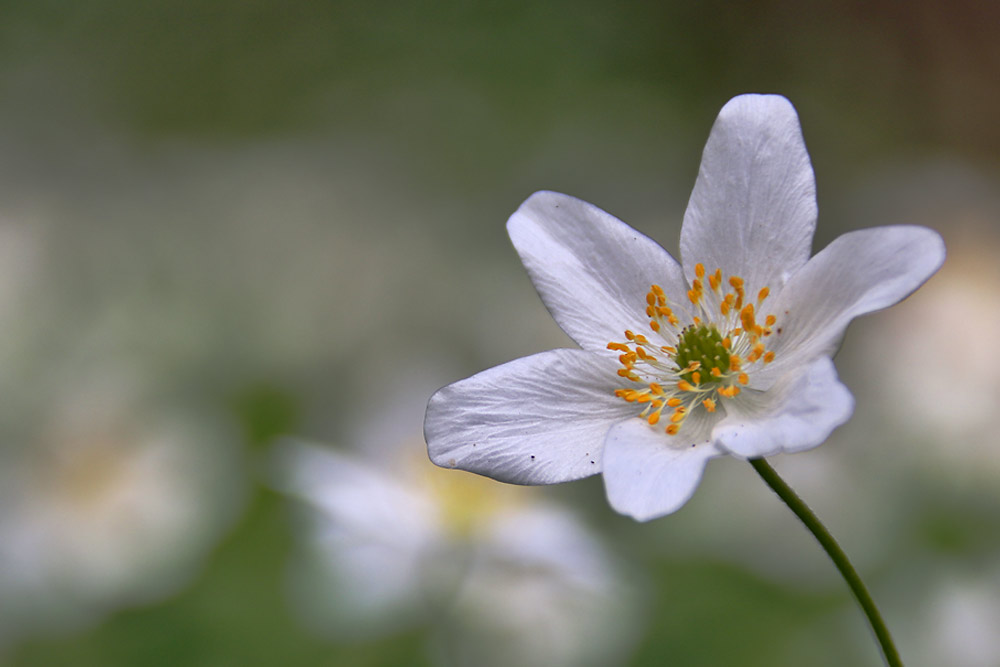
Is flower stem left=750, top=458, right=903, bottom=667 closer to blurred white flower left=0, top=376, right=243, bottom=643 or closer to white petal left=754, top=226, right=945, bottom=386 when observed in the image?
white petal left=754, top=226, right=945, bottom=386

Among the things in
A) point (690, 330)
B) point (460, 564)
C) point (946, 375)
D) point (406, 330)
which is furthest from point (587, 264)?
point (406, 330)

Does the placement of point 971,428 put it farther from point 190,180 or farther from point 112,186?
point 112,186

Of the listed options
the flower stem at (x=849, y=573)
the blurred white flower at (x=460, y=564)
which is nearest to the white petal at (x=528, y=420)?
the flower stem at (x=849, y=573)

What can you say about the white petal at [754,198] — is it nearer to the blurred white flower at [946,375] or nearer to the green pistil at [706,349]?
the green pistil at [706,349]

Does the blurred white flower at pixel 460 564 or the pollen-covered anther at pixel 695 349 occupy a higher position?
the pollen-covered anther at pixel 695 349

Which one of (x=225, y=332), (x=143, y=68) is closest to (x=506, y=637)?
(x=225, y=332)

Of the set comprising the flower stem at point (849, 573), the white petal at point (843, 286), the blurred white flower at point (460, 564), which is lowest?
the blurred white flower at point (460, 564)
